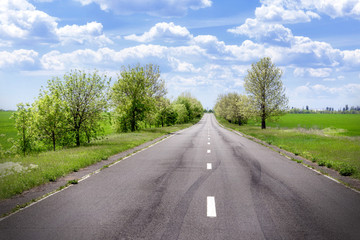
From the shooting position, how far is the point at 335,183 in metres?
9.05

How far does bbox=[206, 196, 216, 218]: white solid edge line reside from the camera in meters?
5.79

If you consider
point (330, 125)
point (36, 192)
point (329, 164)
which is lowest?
point (330, 125)

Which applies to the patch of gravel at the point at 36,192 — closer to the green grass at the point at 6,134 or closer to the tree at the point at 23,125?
the tree at the point at 23,125

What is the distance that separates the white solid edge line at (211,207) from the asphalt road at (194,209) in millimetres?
20

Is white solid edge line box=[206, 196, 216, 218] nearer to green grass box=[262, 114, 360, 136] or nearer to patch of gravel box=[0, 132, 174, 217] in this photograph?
patch of gravel box=[0, 132, 174, 217]

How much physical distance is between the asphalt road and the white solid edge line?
0.8 inches

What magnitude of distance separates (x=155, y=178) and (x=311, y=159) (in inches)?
342

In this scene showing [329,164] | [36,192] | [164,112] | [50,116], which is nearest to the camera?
[36,192]

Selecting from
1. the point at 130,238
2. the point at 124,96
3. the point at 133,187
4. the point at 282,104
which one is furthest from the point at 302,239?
the point at 282,104

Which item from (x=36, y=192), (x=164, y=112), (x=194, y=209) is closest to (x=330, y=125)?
(x=164, y=112)

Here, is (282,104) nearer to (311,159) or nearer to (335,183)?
(311,159)

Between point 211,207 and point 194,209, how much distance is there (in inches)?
16.0

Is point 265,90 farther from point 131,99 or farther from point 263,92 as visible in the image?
point 131,99

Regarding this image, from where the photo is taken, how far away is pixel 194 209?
6113 mm
